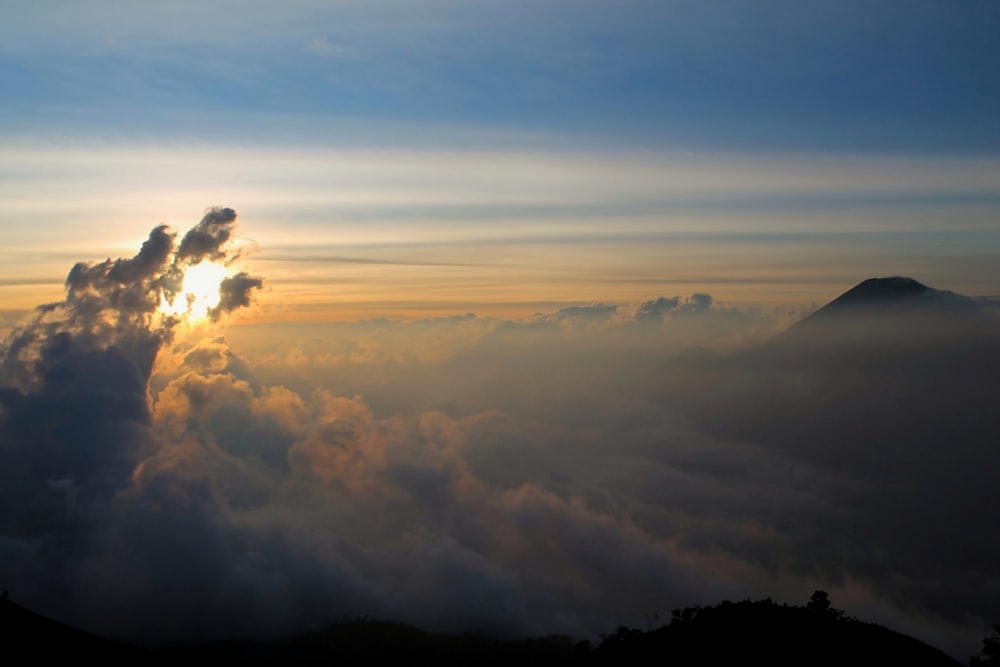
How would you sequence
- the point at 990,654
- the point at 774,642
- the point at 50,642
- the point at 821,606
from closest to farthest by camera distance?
the point at 774,642 → the point at 821,606 → the point at 990,654 → the point at 50,642

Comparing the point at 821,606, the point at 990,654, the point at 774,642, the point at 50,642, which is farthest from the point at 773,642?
the point at 50,642

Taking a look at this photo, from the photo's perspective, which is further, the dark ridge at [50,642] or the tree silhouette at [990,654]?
the dark ridge at [50,642]

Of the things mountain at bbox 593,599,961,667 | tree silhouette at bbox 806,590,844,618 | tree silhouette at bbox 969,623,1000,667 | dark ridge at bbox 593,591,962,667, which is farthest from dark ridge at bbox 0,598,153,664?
tree silhouette at bbox 969,623,1000,667

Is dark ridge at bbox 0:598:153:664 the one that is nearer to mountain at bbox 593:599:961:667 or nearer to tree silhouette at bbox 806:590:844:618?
mountain at bbox 593:599:961:667

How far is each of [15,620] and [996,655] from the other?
501ft

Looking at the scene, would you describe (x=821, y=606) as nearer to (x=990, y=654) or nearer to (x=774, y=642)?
(x=774, y=642)

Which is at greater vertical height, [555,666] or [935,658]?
[935,658]

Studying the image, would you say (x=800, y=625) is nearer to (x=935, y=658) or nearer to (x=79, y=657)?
(x=935, y=658)

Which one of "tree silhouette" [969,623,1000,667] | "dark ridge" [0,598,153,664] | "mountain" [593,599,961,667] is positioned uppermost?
"mountain" [593,599,961,667]

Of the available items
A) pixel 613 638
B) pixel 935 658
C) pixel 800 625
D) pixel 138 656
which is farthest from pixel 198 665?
pixel 935 658

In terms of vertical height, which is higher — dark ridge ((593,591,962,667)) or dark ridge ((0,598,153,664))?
dark ridge ((593,591,962,667))

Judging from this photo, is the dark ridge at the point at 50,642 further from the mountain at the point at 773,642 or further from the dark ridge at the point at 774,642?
the mountain at the point at 773,642

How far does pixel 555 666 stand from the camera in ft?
372

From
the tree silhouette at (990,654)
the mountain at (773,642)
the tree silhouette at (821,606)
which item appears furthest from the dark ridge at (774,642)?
the tree silhouette at (990,654)
